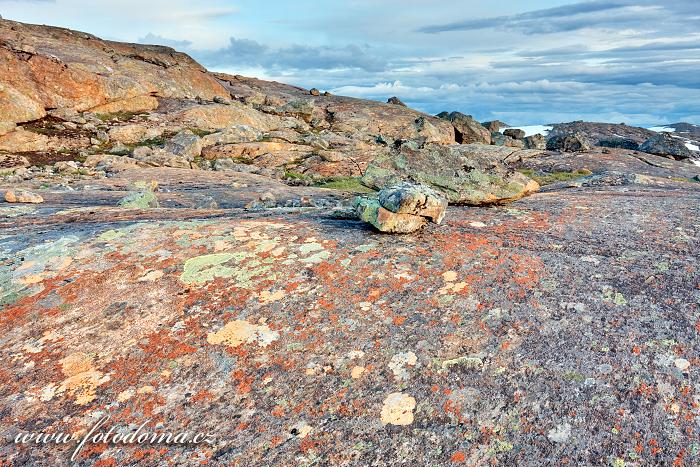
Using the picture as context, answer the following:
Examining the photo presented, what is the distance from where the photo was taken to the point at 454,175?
11492 mm

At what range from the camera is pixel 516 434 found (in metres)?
4.47

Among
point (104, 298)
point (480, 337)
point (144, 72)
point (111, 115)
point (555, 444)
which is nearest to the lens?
point (555, 444)

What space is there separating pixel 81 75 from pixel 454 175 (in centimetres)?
5269

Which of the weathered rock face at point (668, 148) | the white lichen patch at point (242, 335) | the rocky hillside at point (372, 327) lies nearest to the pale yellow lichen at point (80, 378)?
the rocky hillside at point (372, 327)

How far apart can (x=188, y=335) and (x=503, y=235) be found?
560 cm

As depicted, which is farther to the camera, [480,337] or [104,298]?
[104,298]

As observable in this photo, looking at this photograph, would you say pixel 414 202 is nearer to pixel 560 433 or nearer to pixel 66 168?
pixel 560 433

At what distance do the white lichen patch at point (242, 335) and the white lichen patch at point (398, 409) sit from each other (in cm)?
174

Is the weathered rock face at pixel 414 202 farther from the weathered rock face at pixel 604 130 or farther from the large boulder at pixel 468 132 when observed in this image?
the weathered rock face at pixel 604 130

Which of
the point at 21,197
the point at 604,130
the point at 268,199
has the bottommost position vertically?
the point at 604,130

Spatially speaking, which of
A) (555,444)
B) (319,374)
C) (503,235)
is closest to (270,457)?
(319,374)

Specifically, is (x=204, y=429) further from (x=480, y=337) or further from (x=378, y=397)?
(x=480, y=337)

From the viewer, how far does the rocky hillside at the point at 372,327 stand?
452 cm

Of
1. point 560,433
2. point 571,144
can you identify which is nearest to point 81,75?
point 560,433
